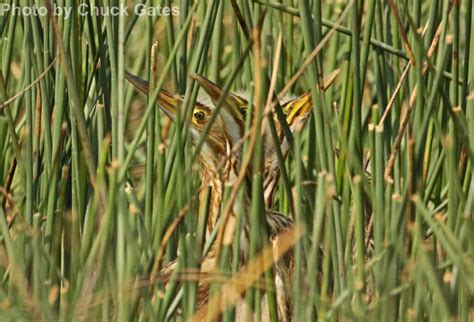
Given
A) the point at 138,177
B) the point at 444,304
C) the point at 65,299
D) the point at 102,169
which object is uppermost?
the point at 102,169

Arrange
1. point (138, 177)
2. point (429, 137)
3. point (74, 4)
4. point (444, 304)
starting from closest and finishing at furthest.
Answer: point (444, 304)
point (74, 4)
point (429, 137)
point (138, 177)

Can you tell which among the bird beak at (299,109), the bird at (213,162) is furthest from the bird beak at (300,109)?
the bird at (213,162)

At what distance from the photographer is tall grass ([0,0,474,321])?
6.26 feet

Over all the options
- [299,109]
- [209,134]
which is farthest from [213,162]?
[299,109]

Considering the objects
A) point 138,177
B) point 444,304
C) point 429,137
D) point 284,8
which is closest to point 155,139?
point 284,8

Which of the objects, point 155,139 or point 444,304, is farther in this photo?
point 155,139

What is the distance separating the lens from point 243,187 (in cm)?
219

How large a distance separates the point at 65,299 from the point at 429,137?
110 centimetres

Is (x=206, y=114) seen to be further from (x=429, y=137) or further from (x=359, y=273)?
(x=359, y=273)

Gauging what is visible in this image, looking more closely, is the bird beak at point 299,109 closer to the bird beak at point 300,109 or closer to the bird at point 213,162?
the bird beak at point 300,109

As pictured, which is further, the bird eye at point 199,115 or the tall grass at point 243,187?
the bird eye at point 199,115

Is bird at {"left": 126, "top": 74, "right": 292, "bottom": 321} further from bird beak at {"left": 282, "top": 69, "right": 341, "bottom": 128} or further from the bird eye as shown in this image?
bird beak at {"left": 282, "top": 69, "right": 341, "bottom": 128}

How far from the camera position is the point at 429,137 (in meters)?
2.82

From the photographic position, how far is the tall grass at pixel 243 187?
6.26ft
